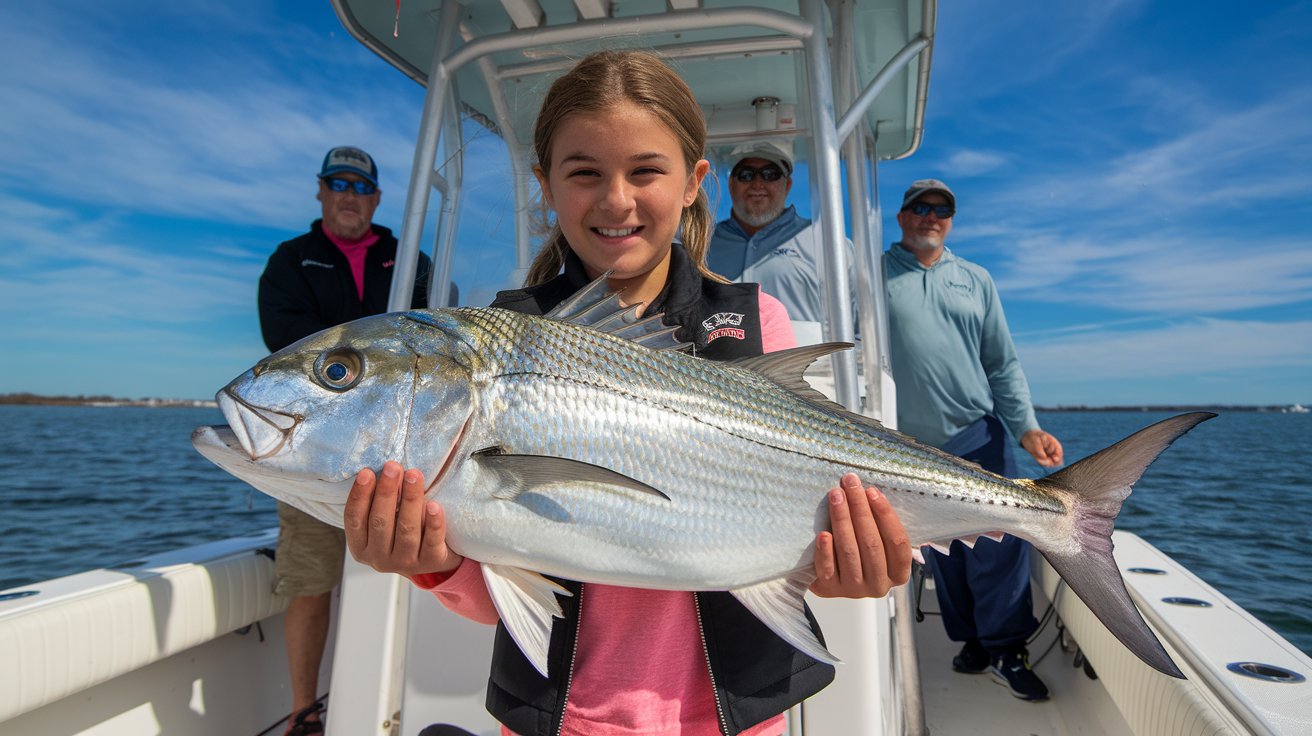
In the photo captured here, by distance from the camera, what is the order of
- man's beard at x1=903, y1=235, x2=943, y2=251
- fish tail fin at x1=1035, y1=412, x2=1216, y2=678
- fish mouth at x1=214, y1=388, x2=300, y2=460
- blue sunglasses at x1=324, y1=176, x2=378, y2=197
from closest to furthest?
1. fish mouth at x1=214, y1=388, x2=300, y2=460
2. fish tail fin at x1=1035, y1=412, x2=1216, y2=678
3. blue sunglasses at x1=324, y1=176, x2=378, y2=197
4. man's beard at x1=903, y1=235, x2=943, y2=251

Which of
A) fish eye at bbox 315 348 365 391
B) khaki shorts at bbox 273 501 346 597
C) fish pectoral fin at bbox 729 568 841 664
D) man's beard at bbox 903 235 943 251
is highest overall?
man's beard at bbox 903 235 943 251

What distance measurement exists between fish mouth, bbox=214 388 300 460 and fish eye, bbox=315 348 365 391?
A: 0.34ft

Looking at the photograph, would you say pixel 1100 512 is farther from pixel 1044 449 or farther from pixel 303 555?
pixel 303 555

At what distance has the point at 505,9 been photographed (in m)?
3.60

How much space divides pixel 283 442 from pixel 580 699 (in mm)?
889

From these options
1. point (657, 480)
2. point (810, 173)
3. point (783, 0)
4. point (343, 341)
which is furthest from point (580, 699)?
point (783, 0)

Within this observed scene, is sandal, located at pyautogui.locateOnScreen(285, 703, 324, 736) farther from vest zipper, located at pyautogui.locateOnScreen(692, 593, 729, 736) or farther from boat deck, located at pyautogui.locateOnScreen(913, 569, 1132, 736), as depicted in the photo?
boat deck, located at pyautogui.locateOnScreen(913, 569, 1132, 736)

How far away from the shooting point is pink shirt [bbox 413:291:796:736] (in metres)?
1.71

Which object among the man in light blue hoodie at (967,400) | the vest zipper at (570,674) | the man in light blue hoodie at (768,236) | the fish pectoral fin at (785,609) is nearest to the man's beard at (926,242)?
the man in light blue hoodie at (967,400)

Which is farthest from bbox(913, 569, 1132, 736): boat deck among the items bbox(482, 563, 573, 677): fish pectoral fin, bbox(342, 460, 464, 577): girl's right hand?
bbox(342, 460, 464, 577): girl's right hand

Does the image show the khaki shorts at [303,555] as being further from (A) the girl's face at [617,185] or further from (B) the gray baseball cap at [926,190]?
(B) the gray baseball cap at [926,190]

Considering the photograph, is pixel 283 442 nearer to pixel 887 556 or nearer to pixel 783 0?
pixel 887 556

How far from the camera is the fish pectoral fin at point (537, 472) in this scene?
1.50m

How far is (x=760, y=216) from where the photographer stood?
5.37 m
